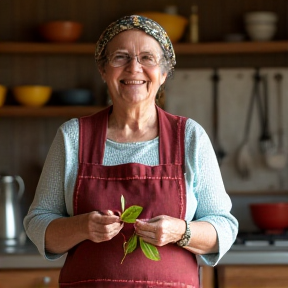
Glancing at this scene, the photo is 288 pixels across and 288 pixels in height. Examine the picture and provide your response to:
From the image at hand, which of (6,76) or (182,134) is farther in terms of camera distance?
(6,76)

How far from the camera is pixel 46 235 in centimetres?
167

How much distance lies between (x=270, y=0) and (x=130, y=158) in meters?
2.24

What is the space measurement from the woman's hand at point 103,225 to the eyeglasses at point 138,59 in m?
0.38

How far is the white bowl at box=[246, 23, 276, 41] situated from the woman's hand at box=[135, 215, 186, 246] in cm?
212

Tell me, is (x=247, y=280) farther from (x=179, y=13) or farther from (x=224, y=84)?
(x=179, y=13)

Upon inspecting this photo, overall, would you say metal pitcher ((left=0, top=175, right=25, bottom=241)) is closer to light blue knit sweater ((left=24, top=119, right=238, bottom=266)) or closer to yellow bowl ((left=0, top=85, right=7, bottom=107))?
yellow bowl ((left=0, top=85, right=7, bottom=107))

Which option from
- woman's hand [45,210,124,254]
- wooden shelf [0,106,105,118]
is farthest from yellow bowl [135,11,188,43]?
woman's hand [45,210,124,254]

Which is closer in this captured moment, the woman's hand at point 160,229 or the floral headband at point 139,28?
the woman's hand at point 160,229

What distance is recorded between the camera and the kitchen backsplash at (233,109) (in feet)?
12.0

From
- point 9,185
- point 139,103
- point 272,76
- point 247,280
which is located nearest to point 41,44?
point 9,185

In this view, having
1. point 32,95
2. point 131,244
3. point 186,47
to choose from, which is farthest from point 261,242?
point 131,244

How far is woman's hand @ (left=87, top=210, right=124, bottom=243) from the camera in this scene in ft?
5.09

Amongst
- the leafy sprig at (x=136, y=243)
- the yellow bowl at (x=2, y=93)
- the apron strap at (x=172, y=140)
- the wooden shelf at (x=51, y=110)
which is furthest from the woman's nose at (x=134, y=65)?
the yellow bowl at (x=2, y=93)

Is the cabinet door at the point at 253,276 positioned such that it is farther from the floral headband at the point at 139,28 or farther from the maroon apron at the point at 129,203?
the floral headband at the point at 139,28
